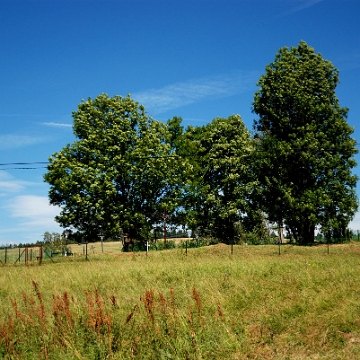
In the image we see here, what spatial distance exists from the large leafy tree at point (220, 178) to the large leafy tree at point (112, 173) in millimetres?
3866

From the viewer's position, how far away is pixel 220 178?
148 ft

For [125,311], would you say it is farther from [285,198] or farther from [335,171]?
[335,171]

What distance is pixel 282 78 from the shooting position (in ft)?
127

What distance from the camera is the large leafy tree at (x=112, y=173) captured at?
3628 cm

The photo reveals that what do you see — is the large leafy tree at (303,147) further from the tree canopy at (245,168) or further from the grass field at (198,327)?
the grass field at (198,327)

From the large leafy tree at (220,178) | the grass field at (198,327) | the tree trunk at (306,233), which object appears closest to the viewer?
the grass field at (198,327)

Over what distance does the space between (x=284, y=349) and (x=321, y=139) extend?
3235cm

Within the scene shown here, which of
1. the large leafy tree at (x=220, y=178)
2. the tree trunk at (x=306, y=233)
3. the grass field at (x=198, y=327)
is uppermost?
the large leafy tree at (x=220, y=178)

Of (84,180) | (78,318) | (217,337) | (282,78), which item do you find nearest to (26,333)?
(78,318)

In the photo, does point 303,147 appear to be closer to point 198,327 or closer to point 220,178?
point 220,178

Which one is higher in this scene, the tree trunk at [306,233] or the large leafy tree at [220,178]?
the large leafy tree at [220,178]

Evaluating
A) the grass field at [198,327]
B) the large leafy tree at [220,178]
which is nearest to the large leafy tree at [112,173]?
the large leafy tree at [220,178]

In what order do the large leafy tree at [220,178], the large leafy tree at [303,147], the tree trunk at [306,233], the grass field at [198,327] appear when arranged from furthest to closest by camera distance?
the large leafy tree at [220,178]
the tree trunk at [306,233]
the large leafy tree at [303,147]
the grass field at [198,327]

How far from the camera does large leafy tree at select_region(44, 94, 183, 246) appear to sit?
119 feet
